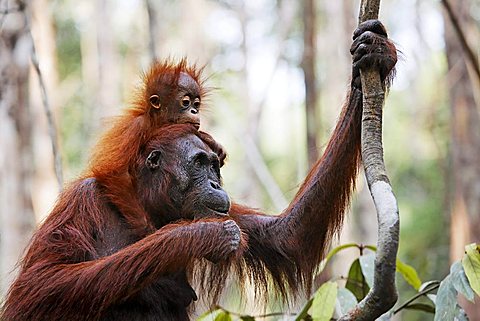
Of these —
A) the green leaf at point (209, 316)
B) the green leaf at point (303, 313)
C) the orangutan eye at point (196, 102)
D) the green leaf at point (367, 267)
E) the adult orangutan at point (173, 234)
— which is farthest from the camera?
the orangutan eye at point (196, 102)

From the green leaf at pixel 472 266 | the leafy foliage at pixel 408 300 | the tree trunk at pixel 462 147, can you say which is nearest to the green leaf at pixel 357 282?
the leafy foliage at pixel 408 300

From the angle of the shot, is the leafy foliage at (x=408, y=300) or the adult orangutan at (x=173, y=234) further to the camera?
the adult orangutan at (x=173, y=234)

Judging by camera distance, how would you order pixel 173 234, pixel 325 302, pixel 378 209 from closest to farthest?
pixel 378 209 → pixel 173 234 → pixel 325 302

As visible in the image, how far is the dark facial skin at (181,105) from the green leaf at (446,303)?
164 centimetres

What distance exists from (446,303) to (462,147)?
6.99 metres

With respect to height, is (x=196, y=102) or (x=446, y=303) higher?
(x=196, y=102)

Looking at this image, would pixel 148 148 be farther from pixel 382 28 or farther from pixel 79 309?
pixel 382 28

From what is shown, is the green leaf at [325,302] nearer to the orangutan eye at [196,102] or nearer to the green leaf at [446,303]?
the green leaf at [446,303]

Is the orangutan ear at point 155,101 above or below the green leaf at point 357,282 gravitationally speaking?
above

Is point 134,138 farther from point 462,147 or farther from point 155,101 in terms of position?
point 462,147

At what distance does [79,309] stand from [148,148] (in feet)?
3.21

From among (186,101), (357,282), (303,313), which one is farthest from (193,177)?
(357,282)

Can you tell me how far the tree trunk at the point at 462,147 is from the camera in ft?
32.2

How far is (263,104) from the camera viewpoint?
49.7 ft
